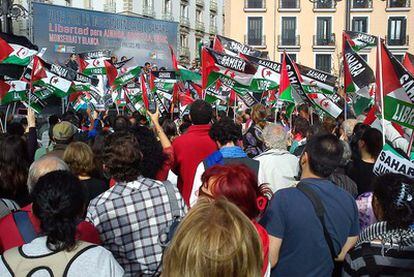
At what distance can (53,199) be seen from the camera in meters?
2.34

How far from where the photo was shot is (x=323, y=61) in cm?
4684

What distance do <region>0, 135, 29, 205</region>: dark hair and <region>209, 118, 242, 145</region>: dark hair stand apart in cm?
154

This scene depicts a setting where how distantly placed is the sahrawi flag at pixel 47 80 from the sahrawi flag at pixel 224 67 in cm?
298

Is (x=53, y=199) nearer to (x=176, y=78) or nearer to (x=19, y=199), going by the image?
(x=19, y=199)

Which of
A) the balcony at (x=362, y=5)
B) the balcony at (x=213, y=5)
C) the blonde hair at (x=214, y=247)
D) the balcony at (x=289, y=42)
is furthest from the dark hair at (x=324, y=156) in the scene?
the balcony at (x=213, y=5)

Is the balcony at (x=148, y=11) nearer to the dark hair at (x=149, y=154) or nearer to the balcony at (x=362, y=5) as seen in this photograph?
the balcony at (x=362, y=5)

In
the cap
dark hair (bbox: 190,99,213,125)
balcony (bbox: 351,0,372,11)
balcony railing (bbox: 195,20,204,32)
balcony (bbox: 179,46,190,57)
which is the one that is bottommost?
the cap

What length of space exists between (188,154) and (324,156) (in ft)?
5.95

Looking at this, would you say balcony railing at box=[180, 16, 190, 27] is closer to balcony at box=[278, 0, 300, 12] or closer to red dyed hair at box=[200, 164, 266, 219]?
balcony at box=[278, 0, 300, 12]

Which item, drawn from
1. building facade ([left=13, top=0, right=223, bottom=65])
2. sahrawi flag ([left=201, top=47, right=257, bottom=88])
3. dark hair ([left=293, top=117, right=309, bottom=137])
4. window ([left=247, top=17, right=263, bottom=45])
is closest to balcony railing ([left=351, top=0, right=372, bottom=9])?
window ([left=247, top=17, right=263, bottom=45])

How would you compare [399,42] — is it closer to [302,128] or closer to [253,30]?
[253,30]

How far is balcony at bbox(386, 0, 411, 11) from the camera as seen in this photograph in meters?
45.7

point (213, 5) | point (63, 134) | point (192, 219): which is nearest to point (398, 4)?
point (213, 5)

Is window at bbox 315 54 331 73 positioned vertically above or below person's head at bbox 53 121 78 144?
above
